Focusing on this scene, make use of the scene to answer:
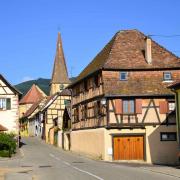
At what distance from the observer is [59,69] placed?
9750cm

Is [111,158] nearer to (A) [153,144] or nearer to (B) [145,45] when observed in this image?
(A) [153,144]

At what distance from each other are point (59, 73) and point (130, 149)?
6076 cm

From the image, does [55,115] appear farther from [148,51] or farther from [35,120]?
[148,51]

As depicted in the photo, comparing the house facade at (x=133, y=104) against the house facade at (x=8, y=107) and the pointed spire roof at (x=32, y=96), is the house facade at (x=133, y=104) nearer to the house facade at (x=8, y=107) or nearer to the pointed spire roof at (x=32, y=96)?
the house facade at (x=8, y=107)

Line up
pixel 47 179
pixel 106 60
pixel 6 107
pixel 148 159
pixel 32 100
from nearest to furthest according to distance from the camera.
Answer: pixel 47 179 < pixel 148 159 < pixel 106 60 < pixel 6 107 < pixel 32 100

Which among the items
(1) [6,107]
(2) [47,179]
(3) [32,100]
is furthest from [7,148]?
(3) [32,100]

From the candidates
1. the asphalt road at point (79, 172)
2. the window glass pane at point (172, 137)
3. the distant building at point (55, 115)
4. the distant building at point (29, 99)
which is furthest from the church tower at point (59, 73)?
the asphalt road at point (79, 172)

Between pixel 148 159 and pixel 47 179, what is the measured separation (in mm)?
18858

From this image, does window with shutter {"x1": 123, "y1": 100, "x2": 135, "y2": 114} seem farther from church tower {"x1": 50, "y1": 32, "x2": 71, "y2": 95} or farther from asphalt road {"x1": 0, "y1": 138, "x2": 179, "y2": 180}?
church tower {"x1": 50, "y1": 32, "x2": 71, "y2": 95}

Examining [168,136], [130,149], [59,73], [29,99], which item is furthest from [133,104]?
[29,99]

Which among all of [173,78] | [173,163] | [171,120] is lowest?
[173,163]

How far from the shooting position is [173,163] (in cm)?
3819

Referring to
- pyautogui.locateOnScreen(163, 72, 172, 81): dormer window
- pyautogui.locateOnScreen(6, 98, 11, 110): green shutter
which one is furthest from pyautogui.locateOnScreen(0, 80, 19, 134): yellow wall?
pyautogui.locateOnScreen(163, 72, 172, 81): dormer window

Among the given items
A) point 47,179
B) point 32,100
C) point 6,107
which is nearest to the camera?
point 47,179
